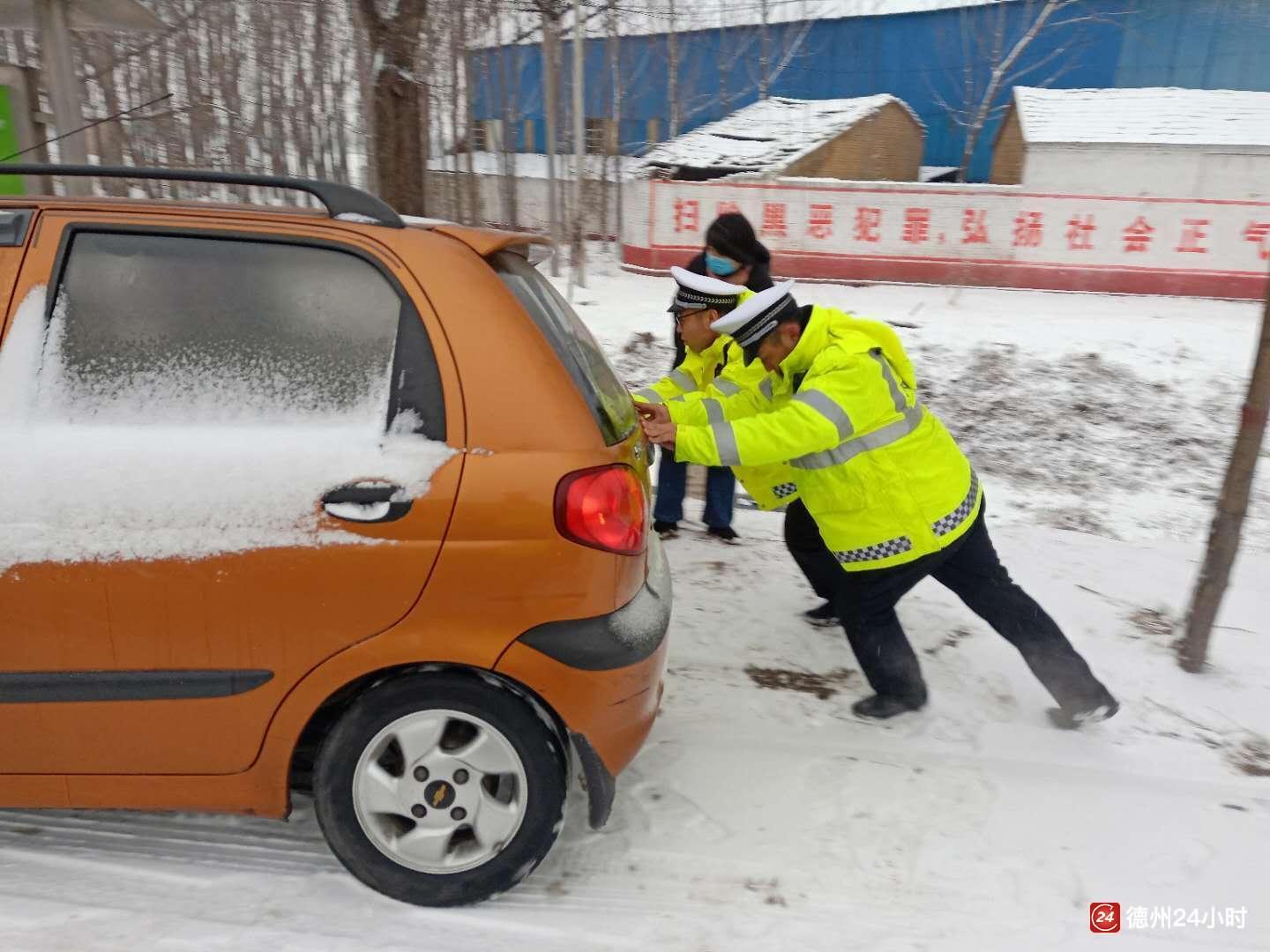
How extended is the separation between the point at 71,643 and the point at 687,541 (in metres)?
3.34

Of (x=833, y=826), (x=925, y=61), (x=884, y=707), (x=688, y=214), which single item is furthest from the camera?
(x=925, y=61)

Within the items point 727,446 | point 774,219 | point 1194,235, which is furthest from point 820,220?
point 727,446

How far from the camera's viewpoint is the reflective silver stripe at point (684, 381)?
4.30 metres

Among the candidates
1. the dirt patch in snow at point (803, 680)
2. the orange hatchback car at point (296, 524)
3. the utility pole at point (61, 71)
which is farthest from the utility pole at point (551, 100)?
the orange hatchback car at point (296, 524)

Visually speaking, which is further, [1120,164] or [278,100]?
[278,100]

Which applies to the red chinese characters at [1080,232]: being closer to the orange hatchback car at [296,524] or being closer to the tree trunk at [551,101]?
the tree trunk at [551,101]

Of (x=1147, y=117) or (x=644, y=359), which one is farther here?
(x=1147, y=117)

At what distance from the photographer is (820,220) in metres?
13.2

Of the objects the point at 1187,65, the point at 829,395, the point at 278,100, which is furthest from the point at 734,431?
the point at 1187,65

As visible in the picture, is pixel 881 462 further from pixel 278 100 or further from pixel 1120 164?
pixel 278 100

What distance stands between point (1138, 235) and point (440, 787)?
1306cm

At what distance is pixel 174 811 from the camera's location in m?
2.68

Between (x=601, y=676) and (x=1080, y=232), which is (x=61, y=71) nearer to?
(x=601, y=676)

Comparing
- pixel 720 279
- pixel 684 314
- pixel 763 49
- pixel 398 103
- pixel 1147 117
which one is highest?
pixel 763 49
